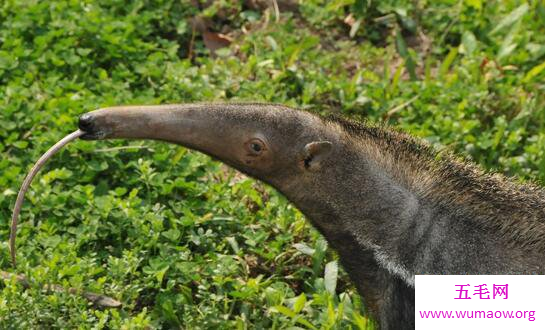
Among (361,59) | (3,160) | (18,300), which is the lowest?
(18,300)

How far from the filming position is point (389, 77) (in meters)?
7.89

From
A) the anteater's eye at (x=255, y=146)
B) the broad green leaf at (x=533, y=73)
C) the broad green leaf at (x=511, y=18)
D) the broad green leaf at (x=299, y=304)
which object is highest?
the broad green leaf at (x=511, y=18)

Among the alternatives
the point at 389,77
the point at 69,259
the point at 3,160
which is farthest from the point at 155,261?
the point at 389,77

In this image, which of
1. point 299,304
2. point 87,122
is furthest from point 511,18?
point 87,122

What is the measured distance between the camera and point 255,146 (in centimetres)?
493

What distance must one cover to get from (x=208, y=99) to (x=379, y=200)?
2.39 m

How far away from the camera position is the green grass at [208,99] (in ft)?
18.4

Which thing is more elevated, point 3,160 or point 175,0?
point 175,0

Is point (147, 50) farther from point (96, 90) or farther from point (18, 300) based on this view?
point (18, 300)

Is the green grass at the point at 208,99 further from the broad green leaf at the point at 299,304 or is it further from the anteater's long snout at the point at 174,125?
the anteater's long snout at the point at 174,125

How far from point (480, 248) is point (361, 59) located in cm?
339

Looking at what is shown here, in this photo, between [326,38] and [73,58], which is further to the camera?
[326,38]

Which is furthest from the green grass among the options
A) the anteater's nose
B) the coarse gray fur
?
the anteater's nose

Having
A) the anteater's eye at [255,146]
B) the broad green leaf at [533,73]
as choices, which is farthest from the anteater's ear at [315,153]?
the broad green leaf at [533,73]
